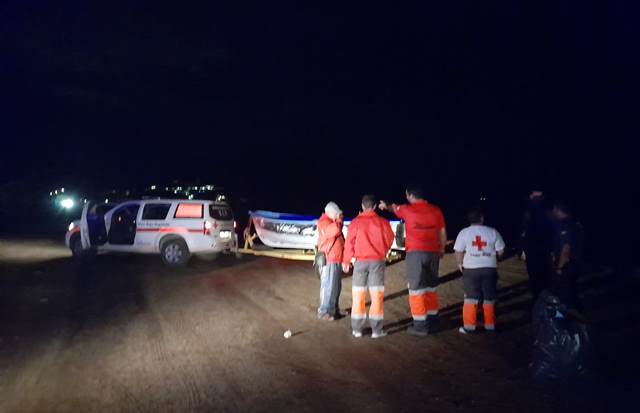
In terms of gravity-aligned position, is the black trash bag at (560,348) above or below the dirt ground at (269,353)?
above

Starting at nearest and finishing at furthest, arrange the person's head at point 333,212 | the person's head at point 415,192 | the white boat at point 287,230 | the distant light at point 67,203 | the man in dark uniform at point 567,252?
the man in dark uniform at point 567,252, the person's head at point 415,192, the person's head at point 333,212, the white boat at point 287,230, the distant light at point 67,203

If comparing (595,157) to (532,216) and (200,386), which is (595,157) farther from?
(200,386)

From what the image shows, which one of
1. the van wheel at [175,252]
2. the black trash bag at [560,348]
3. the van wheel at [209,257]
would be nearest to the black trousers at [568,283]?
the black trash bag at [560,348]

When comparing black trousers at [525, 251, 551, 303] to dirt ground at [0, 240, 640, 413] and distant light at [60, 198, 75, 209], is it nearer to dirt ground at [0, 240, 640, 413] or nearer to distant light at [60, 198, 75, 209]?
dirt ground at [0, 240, 640, 413]

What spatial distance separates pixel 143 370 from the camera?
6.83m

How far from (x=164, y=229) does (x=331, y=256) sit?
312 inches

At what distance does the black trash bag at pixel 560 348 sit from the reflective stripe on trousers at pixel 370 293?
7.68 feet

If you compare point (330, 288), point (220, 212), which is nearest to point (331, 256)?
point (330, 288)

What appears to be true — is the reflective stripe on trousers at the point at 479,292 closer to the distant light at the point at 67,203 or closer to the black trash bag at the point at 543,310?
the black trash bag at the point at 543,310

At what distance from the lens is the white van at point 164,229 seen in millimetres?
15664

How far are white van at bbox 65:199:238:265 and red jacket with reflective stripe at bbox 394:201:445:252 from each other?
8393 mm

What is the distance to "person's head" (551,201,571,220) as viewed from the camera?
8.26 m

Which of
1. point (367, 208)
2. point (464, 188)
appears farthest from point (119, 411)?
point (464, 188)

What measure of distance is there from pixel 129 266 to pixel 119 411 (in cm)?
1145
